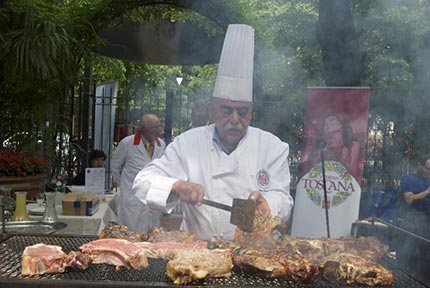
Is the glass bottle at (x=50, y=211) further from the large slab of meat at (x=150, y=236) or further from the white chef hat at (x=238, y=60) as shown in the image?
the white chef hat at (x=238, y=60)

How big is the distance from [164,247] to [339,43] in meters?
3.43

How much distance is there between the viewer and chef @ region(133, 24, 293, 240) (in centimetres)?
339

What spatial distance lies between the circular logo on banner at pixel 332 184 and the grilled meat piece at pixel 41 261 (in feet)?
10.0

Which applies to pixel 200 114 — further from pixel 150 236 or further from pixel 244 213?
pixel 244 213

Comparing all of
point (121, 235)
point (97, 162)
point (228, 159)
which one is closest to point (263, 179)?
point (228, 159)

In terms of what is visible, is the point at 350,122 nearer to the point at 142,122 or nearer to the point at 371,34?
the point at 371,34

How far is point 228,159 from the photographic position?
3.45m

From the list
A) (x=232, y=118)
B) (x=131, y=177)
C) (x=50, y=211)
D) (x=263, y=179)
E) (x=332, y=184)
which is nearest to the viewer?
(x=232, y=118)

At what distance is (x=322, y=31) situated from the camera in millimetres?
5297

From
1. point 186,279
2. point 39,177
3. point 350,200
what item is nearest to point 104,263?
point 186,279

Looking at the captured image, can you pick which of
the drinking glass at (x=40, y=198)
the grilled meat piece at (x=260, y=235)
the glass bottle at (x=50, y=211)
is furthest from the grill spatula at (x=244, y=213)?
the drinking glass at (x=40, y=198)

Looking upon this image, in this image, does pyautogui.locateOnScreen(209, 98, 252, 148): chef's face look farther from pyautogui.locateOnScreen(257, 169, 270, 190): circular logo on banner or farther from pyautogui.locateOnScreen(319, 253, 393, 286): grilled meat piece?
pyautogui.locateOnScreen(319, 253, 393, 286): grilled meat piece

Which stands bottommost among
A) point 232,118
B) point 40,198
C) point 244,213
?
point 40,198

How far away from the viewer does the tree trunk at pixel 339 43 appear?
→ 17.0 feet
